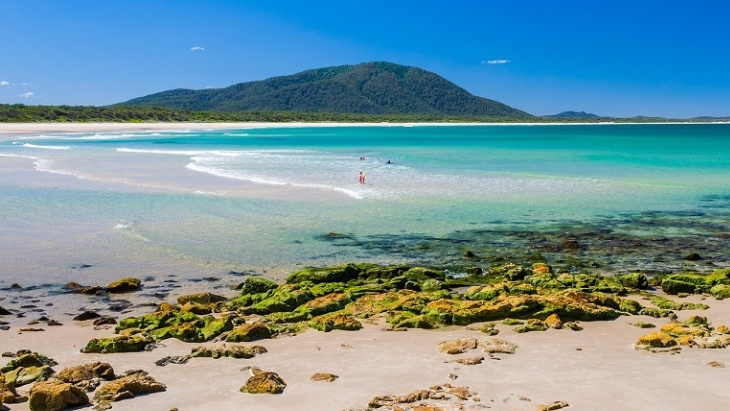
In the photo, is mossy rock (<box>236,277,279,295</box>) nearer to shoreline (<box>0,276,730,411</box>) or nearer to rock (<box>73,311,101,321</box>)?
shoreline (<box>0,276,730,411</box>)

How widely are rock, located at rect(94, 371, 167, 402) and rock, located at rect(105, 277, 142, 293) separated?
4.45 meters

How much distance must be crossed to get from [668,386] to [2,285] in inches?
407

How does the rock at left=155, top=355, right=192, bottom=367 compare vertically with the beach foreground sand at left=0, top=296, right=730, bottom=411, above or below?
below

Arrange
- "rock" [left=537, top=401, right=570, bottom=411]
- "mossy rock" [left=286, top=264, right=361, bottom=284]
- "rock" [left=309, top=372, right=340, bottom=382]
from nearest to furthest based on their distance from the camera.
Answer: "rock" [left=537, top=401, right=570, bottom=411] → "rock" [left=309, top=372, right=340, bottom=382] → "mossy rock" [left=286, top=264, right=361, bottom=284]

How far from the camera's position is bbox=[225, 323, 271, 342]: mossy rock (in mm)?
8312

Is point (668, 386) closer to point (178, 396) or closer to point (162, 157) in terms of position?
point (178, 396)

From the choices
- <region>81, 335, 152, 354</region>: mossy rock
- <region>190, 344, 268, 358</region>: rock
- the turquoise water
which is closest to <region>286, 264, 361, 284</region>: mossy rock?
the turquoise water

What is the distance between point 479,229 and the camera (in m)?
16.4

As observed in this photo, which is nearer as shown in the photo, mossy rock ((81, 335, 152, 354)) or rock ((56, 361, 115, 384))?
rock ((56, 361, 115, 384))

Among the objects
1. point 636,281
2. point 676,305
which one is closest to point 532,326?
point 676,305

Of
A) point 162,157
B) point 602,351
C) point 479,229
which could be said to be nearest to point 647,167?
point 479,229

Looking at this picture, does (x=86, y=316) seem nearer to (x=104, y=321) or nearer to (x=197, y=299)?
(x=104, y=321)

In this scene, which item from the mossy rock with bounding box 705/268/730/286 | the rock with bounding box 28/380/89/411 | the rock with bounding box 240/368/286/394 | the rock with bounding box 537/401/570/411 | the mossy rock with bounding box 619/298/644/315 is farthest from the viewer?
the mossy rock with bounding box 705/268/730/286

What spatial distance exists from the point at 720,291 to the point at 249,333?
761cm
